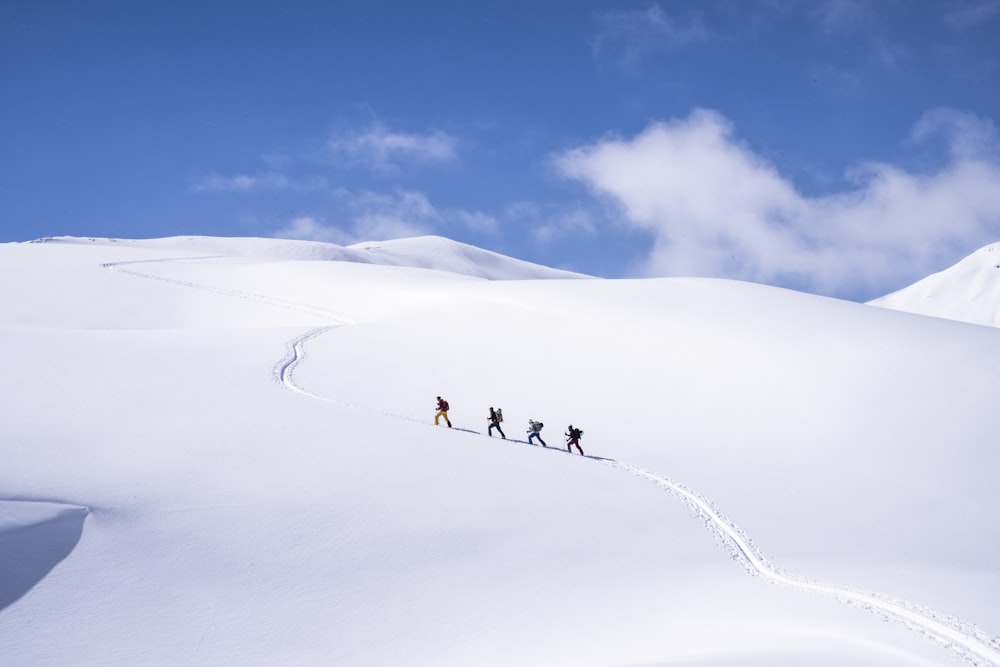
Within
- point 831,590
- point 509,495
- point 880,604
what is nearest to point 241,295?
point 509,495

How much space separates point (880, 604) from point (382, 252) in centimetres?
16830

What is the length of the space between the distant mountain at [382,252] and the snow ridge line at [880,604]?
393 ft

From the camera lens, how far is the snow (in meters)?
9.59

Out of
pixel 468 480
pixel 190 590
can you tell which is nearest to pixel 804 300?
pixel 468 480

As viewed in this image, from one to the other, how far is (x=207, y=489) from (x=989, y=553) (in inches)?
590

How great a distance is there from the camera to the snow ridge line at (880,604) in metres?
8.84

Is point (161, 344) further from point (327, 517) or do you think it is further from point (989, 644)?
point (989, 644)

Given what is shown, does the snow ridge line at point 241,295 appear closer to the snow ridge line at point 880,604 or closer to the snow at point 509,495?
the snow at point 509,495

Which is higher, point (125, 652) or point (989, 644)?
point (989, 644)

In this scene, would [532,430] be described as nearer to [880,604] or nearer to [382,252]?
[880,604]

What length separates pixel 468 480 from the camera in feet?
50.8

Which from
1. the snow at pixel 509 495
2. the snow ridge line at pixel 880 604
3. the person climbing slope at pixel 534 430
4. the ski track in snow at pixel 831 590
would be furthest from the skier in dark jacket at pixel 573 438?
the snow ridge line at pixel 880 604

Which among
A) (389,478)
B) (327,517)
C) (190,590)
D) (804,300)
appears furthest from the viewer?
(804,300)

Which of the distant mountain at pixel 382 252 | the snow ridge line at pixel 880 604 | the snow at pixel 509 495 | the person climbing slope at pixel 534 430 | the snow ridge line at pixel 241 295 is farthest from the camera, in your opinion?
the distant mountain at pixel 382 252
